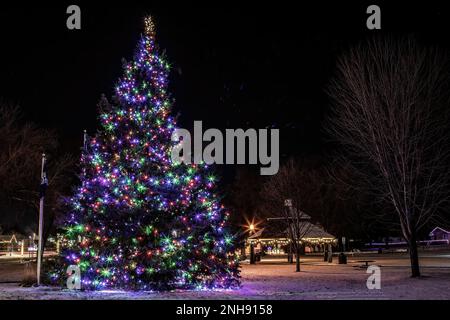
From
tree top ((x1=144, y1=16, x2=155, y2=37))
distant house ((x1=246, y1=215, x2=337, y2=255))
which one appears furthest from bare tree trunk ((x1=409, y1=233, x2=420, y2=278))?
distant house ((x1=246, y1=215, x2=337, y2=255))

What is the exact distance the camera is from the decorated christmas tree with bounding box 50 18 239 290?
17781mm

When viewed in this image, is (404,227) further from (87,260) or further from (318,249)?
(318,249)

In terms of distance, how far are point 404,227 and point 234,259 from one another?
9655 millimetres

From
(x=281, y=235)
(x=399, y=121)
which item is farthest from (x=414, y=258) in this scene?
(x=281, y=235)

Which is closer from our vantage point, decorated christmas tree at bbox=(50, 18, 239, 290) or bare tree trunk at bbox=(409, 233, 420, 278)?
decorated christmas tree at bbox=(50, 18, 239, 290)

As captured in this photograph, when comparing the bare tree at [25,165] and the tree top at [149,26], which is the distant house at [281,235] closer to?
the bare tree at [25,165]

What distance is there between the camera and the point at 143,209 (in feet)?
58.9

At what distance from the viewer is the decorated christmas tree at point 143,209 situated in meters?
17.8

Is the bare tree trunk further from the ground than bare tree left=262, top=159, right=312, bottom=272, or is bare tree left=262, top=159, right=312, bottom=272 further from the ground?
bare tree left=262, top=159, right=312, bottom=272

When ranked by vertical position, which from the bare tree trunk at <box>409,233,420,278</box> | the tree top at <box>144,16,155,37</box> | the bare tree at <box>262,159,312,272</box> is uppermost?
the tree top at <box>144,16,155,37</box>

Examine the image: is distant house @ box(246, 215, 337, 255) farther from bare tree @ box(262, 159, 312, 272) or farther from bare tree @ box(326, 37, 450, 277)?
bare tree @ box(326, 37, 450, 277)

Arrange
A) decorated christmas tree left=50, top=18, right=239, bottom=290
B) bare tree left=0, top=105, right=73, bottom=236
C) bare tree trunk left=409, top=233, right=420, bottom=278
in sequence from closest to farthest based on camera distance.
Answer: decorated christmas tree left=50, top=18, right=239, bottom=290 < bare tree trunk left=409, top=233, right=420, bottom=278 < bare tree left=0, top=105, right=73, bottom=236

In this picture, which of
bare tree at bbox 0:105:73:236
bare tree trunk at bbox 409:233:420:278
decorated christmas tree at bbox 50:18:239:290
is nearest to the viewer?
decorated christmas tree at bbox 50:18:239:290

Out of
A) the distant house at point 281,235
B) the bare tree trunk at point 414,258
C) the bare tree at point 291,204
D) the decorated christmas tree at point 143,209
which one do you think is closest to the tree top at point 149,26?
the decorated christmas tree at point 143,209
